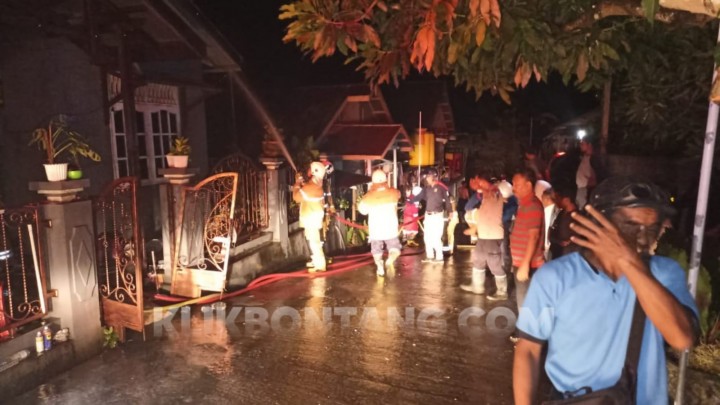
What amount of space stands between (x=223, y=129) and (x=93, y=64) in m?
7.47

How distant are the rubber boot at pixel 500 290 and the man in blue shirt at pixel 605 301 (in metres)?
5.18

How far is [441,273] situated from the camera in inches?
359

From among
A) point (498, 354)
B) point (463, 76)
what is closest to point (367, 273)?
point (498, 354)

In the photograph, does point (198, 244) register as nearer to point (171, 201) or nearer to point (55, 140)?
point (171, 201)

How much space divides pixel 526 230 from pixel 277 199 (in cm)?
497

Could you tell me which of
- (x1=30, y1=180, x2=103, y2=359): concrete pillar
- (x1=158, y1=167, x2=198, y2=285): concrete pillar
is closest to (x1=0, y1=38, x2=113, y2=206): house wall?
(x1=158, y1=167, x2=198, y2=285): concrete pillar

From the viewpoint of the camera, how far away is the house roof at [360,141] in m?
13.9

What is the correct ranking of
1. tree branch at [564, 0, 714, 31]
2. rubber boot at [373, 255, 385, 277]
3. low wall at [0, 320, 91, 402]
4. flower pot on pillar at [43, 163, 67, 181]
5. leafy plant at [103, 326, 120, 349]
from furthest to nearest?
rubber boot at [373, 255, 385, 277] → leafy plant at [103, 326, 120, 349] → flower pot on pillar at [43, 163, 67, 181] → low wall at [0, 320, 91, 402] → tree branch at [564, 0, 714, 31]

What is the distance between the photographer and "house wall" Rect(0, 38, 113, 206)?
9352mm

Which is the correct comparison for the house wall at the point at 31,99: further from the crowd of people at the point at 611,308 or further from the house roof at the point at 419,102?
the house roof at the point at 419,102

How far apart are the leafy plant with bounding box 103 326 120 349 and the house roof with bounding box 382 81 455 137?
57.5 ft

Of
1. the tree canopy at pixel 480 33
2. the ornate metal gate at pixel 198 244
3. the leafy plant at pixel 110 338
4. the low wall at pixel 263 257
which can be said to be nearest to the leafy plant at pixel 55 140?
the ornate metal gate at pixel 198 244

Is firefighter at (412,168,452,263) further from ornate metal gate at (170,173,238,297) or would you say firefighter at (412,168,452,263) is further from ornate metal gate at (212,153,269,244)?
ornate metal gate at (170,173,238,297)

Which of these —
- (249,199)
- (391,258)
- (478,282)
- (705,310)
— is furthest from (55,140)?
(705,310)
